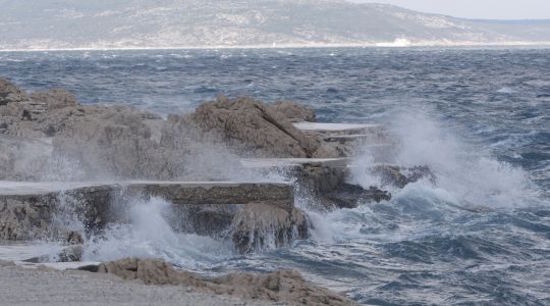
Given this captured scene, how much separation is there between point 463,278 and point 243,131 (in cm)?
502

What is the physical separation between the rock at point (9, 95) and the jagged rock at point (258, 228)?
7.72 meters

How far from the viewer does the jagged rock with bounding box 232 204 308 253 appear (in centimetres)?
1188

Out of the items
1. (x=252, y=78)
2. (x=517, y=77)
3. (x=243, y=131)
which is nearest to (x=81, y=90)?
(x=252, y=78)

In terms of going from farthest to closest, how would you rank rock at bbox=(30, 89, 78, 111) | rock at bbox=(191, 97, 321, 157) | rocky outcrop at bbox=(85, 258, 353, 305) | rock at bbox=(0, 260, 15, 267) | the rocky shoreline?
rock at bbox=(30, 89, 78, 111) → rock at bbox=(191, 97, 321, 157) → the rocky shoreline → rock at bbox=(0, 260, 15, 267) → rocky outcrop at bbox=(85, 258, 353, 305)

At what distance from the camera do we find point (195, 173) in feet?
43.9

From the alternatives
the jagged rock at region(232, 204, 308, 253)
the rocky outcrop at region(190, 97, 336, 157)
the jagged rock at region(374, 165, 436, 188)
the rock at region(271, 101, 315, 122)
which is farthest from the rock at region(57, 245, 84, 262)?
the rock at region(271, 101, 315, 122)

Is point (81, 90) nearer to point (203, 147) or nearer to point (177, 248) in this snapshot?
point (203, 147)

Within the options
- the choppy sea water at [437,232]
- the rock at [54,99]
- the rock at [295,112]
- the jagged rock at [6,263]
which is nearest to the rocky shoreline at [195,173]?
the choppy sea water at [437,232]

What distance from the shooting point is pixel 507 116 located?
3030 cm

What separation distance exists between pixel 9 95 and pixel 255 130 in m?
5.40

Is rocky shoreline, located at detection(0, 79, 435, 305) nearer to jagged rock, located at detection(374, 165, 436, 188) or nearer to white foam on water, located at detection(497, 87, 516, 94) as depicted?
jagged rock, located at detection(374, 165, 436, 188)

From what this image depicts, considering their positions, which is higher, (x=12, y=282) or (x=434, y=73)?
(x=12, y=282)

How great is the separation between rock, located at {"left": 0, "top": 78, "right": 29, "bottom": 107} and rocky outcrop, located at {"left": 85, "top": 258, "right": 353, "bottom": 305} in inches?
432

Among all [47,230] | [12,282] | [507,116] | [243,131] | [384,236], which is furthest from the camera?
[507,116]
